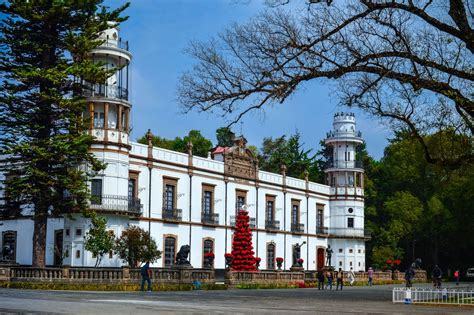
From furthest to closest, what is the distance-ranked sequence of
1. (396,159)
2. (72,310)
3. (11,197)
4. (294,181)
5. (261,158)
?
(261,158), (396,159), (294,181), (11,197), (72,310)

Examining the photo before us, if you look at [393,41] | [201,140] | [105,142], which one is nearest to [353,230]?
[201,140]

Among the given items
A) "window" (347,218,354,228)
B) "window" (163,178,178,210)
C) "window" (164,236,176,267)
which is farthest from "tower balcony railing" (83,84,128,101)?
"window" (347,218,354,228)

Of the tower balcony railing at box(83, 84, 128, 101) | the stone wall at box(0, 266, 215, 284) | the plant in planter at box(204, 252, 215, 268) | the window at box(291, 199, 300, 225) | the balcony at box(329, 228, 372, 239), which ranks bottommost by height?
the stone wall at box(0, 266, 215, 284)

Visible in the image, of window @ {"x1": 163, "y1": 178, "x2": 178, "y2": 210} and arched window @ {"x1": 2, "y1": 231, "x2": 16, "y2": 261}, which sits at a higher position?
window @ {"x1": 163, "y1": 178, "x2": 178, "y2": 210}

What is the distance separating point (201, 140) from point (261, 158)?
10976 millimetres

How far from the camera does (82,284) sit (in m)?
32.3

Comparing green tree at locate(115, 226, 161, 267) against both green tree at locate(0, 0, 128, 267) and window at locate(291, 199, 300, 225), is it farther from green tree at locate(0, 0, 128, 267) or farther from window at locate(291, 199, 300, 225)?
window at locate(291, 199, 300, 225)

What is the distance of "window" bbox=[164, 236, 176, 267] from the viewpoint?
4703 cm

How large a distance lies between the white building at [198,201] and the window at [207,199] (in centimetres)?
7

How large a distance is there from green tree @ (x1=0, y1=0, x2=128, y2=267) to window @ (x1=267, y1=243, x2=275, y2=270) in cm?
2365

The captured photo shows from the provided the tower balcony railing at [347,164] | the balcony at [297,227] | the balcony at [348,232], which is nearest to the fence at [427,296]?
the balcony at [297,227]

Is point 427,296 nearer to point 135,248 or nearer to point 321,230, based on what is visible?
point 135,248

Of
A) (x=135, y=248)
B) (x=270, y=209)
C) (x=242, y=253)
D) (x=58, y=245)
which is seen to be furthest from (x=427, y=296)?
(x=270, y=209)

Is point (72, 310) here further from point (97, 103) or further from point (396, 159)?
point (396, 159)
